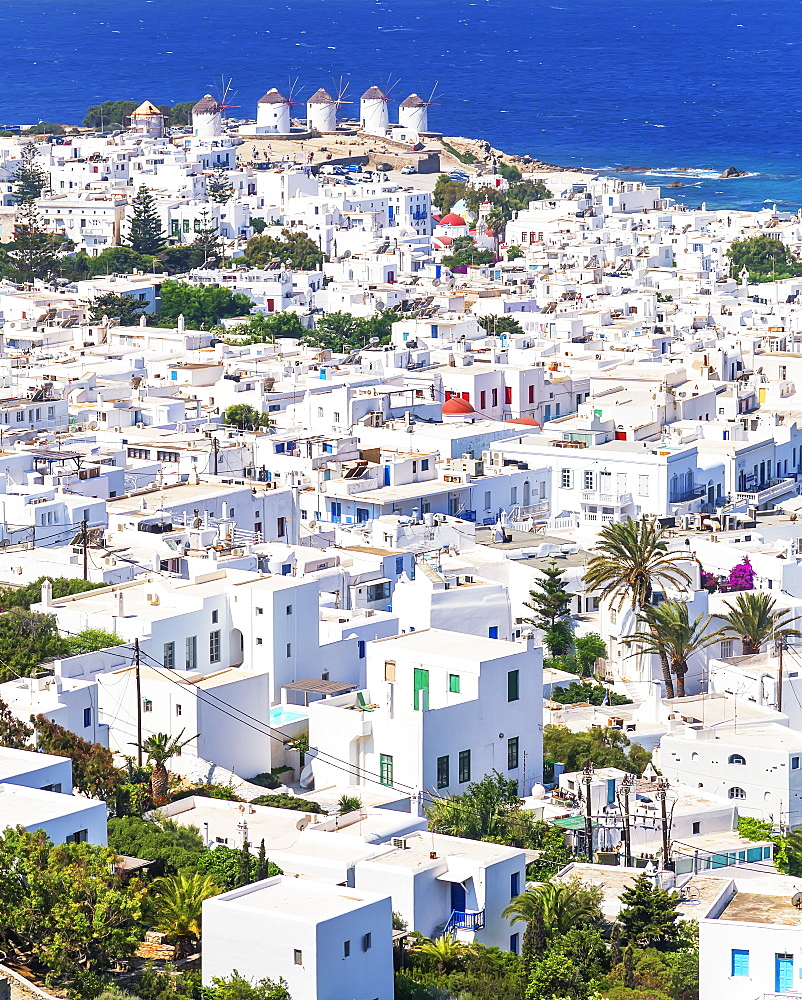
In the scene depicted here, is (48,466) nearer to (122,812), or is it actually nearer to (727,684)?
(727,684)

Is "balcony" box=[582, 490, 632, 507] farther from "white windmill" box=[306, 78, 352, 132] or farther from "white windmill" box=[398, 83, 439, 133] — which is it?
"white windmill" box=[398, 83, 439, 133]

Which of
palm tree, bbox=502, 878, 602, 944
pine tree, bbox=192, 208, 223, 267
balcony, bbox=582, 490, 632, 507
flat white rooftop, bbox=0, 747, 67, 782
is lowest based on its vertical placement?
palm tree, bbox=502, 878, 602, 944

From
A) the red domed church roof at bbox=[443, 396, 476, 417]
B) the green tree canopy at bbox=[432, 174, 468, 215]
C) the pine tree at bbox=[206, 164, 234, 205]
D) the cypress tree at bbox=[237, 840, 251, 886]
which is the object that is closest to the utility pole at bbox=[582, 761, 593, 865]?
the cypress tree at bbox=[237, 840, 251, 886]

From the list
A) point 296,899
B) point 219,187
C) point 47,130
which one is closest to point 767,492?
point 296,899

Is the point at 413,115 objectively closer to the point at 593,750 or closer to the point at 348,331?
the point at 348,331

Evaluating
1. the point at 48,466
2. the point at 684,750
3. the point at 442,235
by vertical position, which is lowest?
the point at 684,750

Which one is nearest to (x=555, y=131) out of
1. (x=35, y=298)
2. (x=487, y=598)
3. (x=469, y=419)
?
(x=35, y=298)

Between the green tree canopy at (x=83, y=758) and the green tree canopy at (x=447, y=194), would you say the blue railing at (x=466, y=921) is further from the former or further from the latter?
the green tree canopy at (x=447, y=194)
